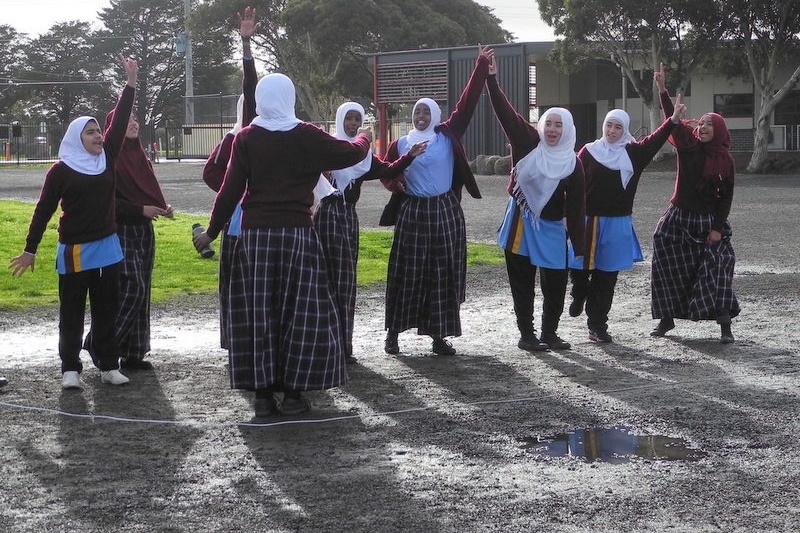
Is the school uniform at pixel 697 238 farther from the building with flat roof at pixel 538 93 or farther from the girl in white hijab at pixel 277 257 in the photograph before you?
the building with flat roof at pixel 538 93

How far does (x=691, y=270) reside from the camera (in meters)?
9.02

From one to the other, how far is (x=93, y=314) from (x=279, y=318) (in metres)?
1.60

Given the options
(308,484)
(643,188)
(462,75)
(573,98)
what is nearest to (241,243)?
(308,484)

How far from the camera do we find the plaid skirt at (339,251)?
7.97 metres

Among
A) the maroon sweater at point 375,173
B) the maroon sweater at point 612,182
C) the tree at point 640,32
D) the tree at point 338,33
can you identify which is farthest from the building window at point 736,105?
the maroon sweater at point 375,173

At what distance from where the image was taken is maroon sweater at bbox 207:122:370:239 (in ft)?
20.8

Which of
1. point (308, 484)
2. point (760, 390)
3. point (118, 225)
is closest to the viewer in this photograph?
point (308, 484)

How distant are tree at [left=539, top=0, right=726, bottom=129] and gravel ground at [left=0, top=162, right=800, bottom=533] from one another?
27678 mm

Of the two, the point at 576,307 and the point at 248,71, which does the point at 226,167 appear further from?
the point at 576,307

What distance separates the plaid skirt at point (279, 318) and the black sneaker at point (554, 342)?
2558 mm

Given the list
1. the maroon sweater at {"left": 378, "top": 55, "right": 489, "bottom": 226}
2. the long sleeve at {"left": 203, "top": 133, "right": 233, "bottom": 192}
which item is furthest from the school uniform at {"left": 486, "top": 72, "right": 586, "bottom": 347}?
the long sleeve at {"left": 203, "top": 133, "right": 233, "bottom": 192}

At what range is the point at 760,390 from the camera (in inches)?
276

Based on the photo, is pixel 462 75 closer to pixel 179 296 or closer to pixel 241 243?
pixel 179 296

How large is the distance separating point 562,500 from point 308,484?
3.47 ft
